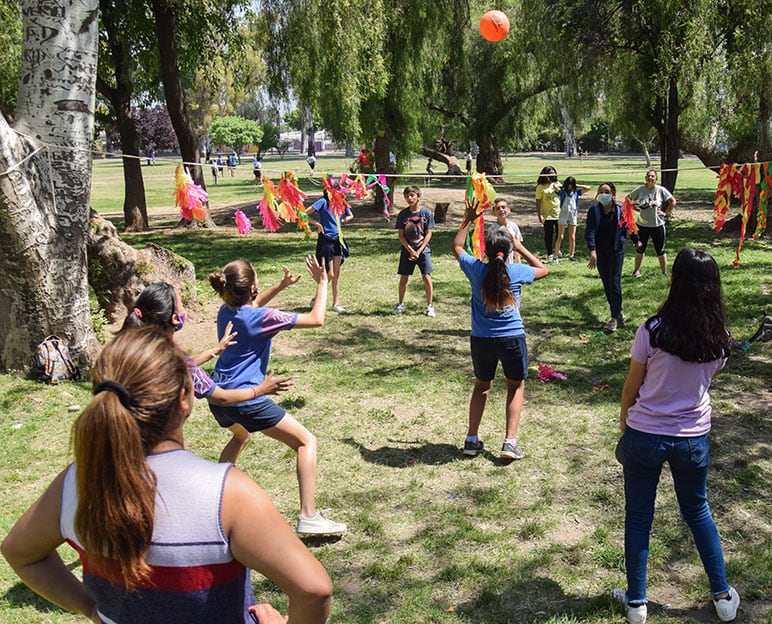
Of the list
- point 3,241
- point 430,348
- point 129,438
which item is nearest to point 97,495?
point 129,438

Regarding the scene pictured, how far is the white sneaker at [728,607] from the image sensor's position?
11.4 ft

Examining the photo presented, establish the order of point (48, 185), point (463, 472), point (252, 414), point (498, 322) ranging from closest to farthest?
point (252, 414)
point (498, 322)
point (463, 472)
point (48, 185)

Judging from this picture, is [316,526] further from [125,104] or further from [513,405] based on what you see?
[125,104]

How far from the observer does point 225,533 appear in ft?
4.97

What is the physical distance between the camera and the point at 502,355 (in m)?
5.07

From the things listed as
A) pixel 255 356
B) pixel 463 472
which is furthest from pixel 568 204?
pixel 255 356

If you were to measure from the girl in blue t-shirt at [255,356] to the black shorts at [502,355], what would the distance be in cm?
143

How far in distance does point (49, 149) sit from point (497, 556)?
5474 millimetres

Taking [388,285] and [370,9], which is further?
[370,9]

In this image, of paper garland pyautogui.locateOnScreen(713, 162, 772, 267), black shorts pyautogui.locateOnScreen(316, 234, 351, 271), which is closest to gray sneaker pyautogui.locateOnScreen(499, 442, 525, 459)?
black shorts pyautogui.locateOnScreen(316, 234, 351, 271)

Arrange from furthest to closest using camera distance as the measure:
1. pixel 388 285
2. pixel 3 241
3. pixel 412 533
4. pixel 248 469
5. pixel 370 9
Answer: pixel 370 9, pixel 388 285, pixel 3 241, pixel 248 469, pixel 412 533

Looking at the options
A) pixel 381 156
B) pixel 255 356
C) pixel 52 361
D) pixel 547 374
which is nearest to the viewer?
pixel 255 356

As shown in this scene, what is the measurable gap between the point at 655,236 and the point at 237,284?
838 cm

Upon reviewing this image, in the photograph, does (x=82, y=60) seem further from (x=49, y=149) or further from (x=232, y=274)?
(x=232, y=274)
